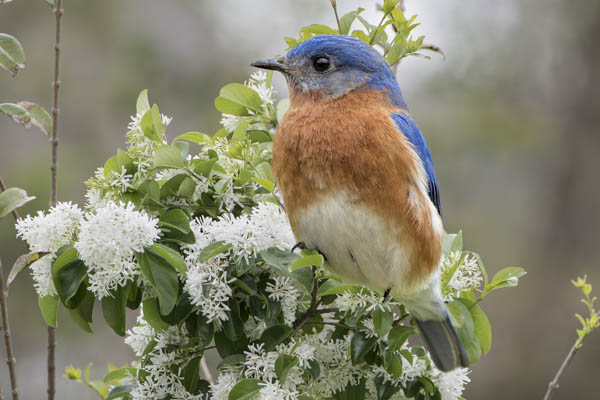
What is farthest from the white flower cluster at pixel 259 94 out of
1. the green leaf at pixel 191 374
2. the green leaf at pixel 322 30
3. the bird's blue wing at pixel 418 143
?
the green leaf at pixel 191 374

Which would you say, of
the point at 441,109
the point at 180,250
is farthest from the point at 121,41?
the point at 180,250

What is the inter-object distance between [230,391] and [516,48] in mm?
5731

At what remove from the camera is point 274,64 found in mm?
2430

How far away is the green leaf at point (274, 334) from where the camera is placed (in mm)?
1902

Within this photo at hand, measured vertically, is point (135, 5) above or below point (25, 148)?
above

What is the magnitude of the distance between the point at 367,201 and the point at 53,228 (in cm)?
91

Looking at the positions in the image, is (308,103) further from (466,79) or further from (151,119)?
(466,79)

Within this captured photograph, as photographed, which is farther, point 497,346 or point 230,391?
point 497,346

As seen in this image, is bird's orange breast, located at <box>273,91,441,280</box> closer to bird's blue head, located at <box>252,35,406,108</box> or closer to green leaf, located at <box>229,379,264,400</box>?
bird's blue head, located at <box>252,35,406,108</box>

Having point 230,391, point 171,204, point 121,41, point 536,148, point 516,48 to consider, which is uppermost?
point 121,41

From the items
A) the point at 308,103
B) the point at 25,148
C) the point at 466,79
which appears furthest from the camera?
Result: the point at 466,79

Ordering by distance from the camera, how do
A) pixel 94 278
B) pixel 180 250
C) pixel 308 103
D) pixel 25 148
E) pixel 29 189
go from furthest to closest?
pixel 25 148 → pixel 29 189 → pixel 308 103 → pixel 180 250 → pixel 94 278

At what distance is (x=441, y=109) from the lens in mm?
6551

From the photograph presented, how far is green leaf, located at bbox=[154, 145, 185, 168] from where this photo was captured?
2.00 meters
